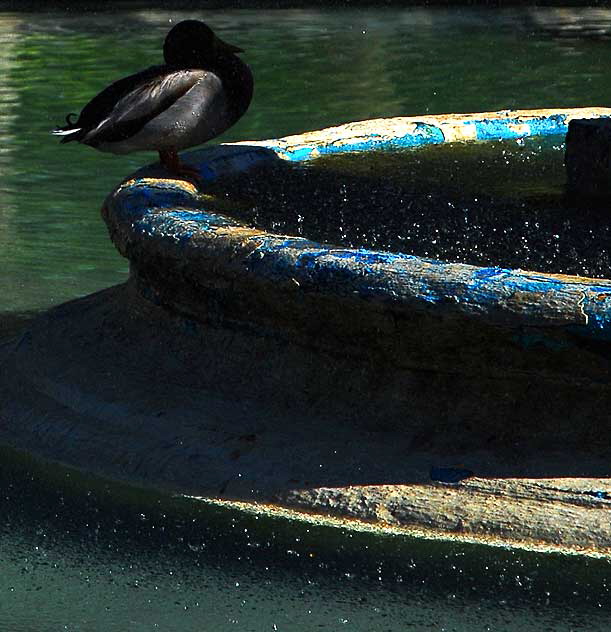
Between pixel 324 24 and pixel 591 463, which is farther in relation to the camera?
pixel 324 24

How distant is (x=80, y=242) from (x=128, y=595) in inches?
114

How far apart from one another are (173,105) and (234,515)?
1.35 metres

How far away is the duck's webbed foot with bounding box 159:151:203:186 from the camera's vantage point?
11.4ft

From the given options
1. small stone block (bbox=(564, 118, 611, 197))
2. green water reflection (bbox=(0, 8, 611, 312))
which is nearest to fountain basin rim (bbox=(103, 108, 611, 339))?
small stone block (bbox=(564, 118, 611, 197))

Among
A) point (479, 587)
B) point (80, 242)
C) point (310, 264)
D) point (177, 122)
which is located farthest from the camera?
point (80, 242)

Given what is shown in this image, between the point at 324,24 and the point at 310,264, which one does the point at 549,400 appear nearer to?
the point at 310,264

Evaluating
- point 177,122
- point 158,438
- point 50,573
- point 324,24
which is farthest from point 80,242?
point 324,24

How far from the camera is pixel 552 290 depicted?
7.88ft

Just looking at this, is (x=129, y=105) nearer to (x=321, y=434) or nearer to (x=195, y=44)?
(x=195, y=44)

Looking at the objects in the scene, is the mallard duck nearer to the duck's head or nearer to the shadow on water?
the duck's head

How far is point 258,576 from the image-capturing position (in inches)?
90.1

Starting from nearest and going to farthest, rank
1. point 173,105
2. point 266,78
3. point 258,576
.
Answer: point 258,576 → point 173,105 → point 266,78

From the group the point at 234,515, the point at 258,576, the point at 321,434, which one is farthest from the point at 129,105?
the point at 258,576

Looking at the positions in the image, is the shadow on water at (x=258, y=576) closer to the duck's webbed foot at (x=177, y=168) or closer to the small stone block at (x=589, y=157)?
the duck's webbed foot at (x=177, y=168)
